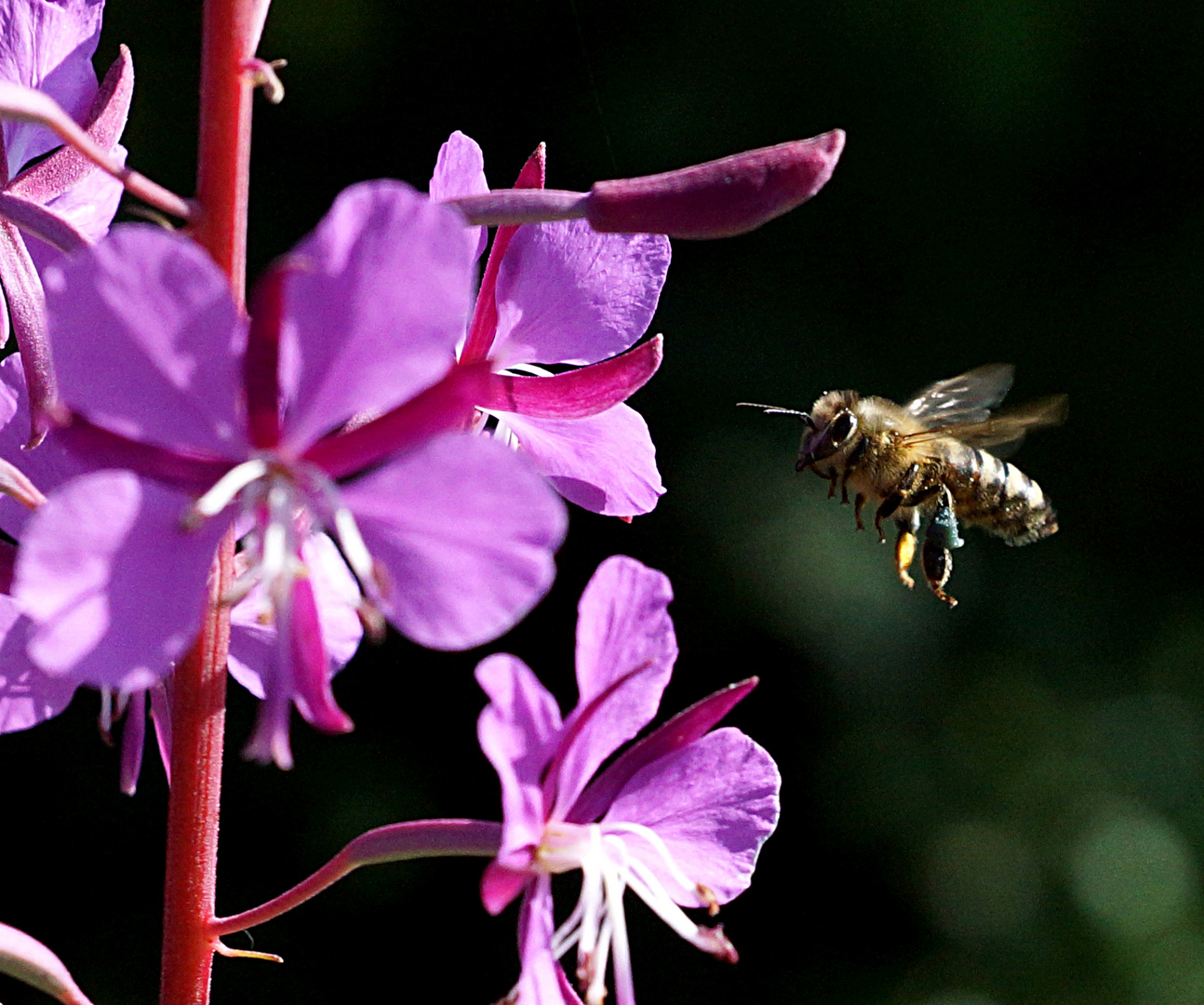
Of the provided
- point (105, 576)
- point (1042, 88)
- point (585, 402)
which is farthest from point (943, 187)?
point (105, 576)

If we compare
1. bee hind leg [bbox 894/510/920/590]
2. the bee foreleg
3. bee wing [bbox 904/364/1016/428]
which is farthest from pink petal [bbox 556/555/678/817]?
bee wing [bbox 904/364/1016/428]

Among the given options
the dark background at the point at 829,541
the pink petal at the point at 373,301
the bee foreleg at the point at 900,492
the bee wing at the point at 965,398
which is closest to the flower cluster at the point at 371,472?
the pink petal at the point at 373,301

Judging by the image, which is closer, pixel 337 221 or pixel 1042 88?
pixel 337 221

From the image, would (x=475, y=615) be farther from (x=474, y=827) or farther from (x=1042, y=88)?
(x=1042, y=88)

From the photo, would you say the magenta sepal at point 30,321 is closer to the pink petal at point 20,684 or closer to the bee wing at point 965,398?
the pink petal at point 20,684

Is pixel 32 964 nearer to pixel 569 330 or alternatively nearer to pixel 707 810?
pixel 707 810

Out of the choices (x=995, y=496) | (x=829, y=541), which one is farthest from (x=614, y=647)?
(x=829, y=541)
